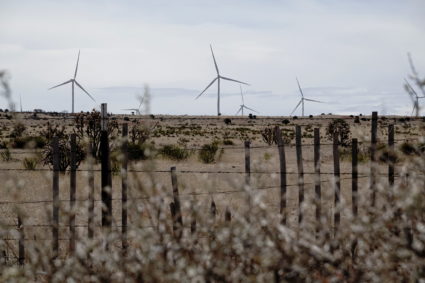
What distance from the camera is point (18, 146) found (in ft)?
115

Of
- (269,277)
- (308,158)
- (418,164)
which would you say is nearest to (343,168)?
(308,158)

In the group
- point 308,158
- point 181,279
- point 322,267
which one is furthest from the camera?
point 308,158

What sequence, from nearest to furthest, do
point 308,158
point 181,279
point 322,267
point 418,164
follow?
point 181,279
point 322,267
point 418,164
point 308,158

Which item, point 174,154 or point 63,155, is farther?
point 174,154

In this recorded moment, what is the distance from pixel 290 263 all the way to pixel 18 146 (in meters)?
33.0

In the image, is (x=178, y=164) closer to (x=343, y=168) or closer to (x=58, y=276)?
(x=343, y=168)

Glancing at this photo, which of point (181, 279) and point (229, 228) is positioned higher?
point (229, 228)

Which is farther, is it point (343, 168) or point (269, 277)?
point (343, 168)

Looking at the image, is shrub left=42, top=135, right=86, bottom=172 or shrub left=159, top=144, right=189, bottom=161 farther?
shrub left=159, top=144, right=189, bottom=161

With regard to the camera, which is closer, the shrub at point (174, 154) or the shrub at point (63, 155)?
the shrub at point (63, 155)

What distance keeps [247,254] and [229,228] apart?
0.20m

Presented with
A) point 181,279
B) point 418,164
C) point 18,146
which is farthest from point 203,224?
point 18,146

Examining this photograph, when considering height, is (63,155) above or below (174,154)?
above

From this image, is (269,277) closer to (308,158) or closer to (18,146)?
(308,158)
